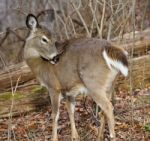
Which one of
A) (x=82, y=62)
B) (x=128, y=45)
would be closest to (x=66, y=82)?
(x=82, y=62)

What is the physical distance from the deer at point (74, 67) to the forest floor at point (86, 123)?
432 millimetres

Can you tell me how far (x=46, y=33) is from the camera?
8391 millimetres

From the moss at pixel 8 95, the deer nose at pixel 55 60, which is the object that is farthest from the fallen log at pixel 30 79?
the deer nose at pixel 55 60

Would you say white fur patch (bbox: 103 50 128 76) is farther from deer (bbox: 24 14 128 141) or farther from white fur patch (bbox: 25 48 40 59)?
white fur patch (bbox: 25 48 40 59)

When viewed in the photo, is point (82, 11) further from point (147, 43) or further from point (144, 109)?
point (144, 109)

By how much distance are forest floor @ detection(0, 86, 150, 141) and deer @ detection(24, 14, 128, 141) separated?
0.43 metres

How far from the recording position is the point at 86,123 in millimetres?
8883

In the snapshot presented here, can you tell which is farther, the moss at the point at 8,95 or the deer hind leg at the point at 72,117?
the moss at the point at 8,95

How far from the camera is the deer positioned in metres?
7.59

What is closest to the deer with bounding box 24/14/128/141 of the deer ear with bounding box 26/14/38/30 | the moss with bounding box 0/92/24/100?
the deer ear with bounding box 26/14/38/30

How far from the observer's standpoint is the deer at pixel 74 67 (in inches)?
299

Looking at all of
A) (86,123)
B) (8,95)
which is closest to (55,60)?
(86,123)

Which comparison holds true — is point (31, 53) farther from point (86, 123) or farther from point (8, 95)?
point (8, 95)

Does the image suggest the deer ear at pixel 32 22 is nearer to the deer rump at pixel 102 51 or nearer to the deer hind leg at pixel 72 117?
the deer rump at pixel 102 51
